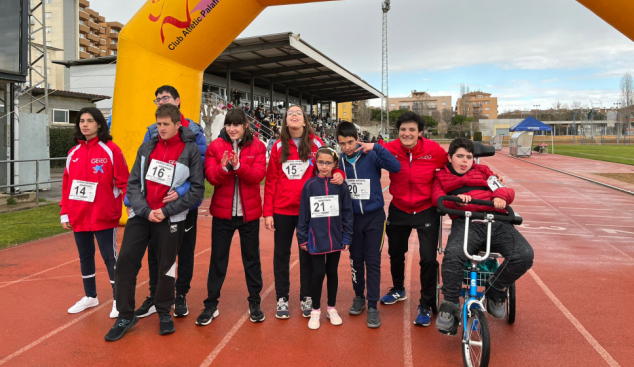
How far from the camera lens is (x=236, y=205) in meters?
4.17

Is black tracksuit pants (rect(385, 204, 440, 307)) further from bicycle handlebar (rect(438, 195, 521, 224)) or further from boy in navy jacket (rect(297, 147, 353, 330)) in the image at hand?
boy in navy jacket (rect(297, 147, 353, 330))

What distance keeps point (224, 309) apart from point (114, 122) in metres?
4.70

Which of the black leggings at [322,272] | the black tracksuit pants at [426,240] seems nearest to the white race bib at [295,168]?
the black leggings at [322,272]

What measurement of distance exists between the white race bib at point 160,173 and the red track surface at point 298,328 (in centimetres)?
134

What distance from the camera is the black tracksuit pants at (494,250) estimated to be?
11.7ft

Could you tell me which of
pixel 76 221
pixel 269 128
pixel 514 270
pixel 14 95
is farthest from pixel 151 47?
pixel 269 128

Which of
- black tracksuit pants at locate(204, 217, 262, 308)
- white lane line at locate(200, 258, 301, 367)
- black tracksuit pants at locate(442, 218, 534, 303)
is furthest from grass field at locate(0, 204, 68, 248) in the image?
black tracksuit pants at locate(442, 218, 534, 303)

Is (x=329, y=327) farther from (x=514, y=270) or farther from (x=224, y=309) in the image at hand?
(x=514, y=270)

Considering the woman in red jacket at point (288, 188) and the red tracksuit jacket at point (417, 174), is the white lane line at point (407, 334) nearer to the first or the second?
the woman in red jacket at point (288, 188)

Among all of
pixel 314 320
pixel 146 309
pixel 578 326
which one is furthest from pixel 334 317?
pixel 578 326

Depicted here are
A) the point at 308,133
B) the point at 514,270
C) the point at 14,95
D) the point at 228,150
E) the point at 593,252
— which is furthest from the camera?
the point at 14,95

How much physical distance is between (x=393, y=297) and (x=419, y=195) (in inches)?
46.4

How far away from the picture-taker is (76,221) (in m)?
4.17

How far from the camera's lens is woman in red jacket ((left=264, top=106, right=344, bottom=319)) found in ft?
13.9
